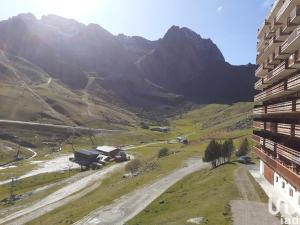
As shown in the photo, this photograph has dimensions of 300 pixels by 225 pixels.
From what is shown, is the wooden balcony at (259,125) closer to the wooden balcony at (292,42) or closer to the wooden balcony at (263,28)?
the wooden balcony at (263,28)

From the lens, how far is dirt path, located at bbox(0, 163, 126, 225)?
83.9 metres

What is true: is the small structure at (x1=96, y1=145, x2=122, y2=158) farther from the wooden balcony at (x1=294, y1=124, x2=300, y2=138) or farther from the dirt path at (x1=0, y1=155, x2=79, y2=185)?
the wooden balcony at (x1=294, y1=124, x2=300, y2=138)

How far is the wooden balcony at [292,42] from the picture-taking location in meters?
45.2

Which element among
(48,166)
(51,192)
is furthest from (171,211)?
(48,166)

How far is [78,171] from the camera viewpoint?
15438 centimetres

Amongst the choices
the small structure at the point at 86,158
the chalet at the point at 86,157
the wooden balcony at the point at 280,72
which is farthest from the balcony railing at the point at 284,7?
the chalet at the point at 86,157

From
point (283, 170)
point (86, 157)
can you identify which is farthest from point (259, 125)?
point (86, 157)

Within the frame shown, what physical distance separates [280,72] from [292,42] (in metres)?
10.1

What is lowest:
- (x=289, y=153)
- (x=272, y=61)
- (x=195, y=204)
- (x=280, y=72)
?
(x=195, y=204)

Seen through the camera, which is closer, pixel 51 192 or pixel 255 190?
pixel 255 190

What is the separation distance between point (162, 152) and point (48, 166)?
42.3 metres

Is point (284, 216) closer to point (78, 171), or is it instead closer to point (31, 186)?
point (31, 186)

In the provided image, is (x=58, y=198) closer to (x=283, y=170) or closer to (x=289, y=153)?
(x=283, y=170)

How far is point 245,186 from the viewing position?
6612 centimetres
